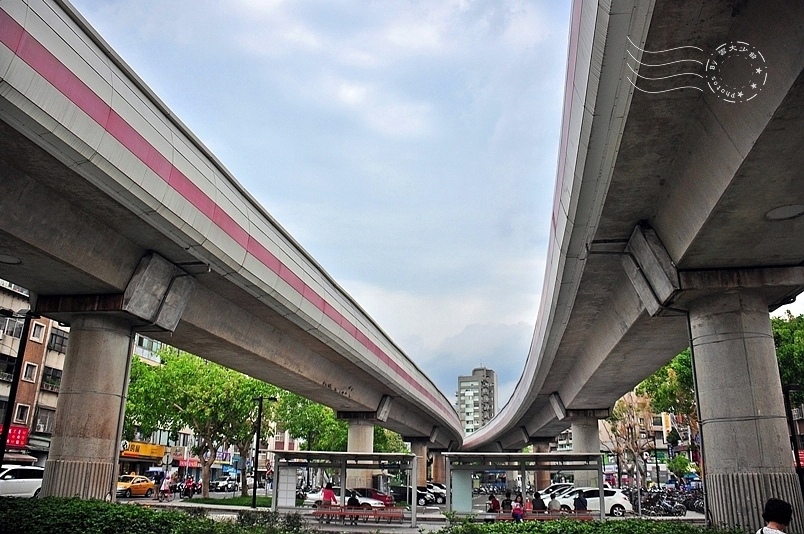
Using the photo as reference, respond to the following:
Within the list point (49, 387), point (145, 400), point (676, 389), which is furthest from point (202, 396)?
point (676, 389)

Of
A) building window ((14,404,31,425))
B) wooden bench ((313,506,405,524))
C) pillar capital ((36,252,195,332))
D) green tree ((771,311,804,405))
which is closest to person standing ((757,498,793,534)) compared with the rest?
pillar capital ((36,252,195,332))

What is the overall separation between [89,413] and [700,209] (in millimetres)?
12786

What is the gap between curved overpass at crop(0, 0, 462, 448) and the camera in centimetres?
925

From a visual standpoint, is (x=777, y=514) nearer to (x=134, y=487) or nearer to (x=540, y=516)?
(x=540, y=516)

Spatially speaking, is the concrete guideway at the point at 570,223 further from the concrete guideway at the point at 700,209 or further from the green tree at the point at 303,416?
the green tree at the point at 303,416

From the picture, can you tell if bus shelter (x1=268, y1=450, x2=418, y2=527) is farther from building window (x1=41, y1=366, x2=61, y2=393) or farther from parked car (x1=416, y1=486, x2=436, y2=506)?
building window (x1=41, y1=366, x2=61, y2=393)

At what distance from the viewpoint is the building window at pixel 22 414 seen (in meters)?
44.7

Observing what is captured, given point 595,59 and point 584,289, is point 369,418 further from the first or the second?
→ point 595,59

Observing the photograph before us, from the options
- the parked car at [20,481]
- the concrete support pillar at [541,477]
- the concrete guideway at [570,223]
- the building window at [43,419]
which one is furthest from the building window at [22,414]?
→ the concrete support pillar at [541,477]

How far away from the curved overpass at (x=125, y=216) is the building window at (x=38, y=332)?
32.4m

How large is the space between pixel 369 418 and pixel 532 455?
14038 millimetres

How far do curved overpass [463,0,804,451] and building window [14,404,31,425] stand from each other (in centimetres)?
4047

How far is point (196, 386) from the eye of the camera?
40125mm

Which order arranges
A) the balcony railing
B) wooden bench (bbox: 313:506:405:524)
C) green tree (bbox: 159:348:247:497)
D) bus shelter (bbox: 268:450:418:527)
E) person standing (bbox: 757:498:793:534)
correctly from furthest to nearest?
the balcony railing < green tree (bbox: 159:348:247:497) < bus shelter (bbox: 268:450:418:527) < wooden bench (bbox: 313:506:405:524) < person standing (bbox: 757:498:793:534)
